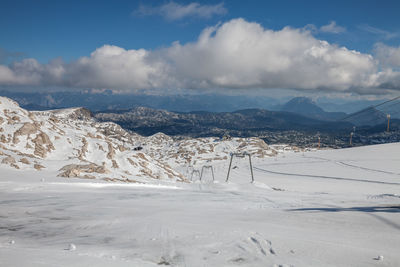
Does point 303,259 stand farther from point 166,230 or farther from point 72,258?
point 72,258

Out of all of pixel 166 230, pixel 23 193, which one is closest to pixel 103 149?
pixel 23 193

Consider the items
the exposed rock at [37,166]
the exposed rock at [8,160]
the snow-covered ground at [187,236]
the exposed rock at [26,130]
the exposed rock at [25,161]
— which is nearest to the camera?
the snow-covered ground at [187,236]

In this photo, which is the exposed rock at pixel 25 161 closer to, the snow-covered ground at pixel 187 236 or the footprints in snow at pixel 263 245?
the snow-covered ground at pixel 187 236

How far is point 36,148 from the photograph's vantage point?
53562mm

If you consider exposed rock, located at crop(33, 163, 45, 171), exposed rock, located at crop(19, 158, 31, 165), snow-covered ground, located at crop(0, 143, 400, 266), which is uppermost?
snow-covered ground, located at crop(0, 143, 400, 266)

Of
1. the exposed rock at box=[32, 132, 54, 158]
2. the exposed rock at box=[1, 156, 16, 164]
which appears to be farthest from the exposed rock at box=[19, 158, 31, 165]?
the exposed rock at box=[32, 132, 54, 158]

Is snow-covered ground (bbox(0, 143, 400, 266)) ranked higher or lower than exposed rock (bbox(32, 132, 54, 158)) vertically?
higher

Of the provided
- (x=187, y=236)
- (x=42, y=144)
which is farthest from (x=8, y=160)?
(x=187, y=236)

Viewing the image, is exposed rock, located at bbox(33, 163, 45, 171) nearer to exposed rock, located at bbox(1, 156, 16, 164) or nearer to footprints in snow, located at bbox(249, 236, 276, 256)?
exposed rock, located at bbox(1, 156, 16, 164)

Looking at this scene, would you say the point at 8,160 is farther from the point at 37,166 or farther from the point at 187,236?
the point at 187,236

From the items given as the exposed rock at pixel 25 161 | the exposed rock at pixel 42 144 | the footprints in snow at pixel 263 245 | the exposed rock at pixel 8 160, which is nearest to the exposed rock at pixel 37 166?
the exposed rock at pixel 25 161

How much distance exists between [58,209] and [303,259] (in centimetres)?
1128

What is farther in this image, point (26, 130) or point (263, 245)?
point (26, 130)

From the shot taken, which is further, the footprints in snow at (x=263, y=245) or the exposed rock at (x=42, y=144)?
the exposed rock at (x=42, y=144)
